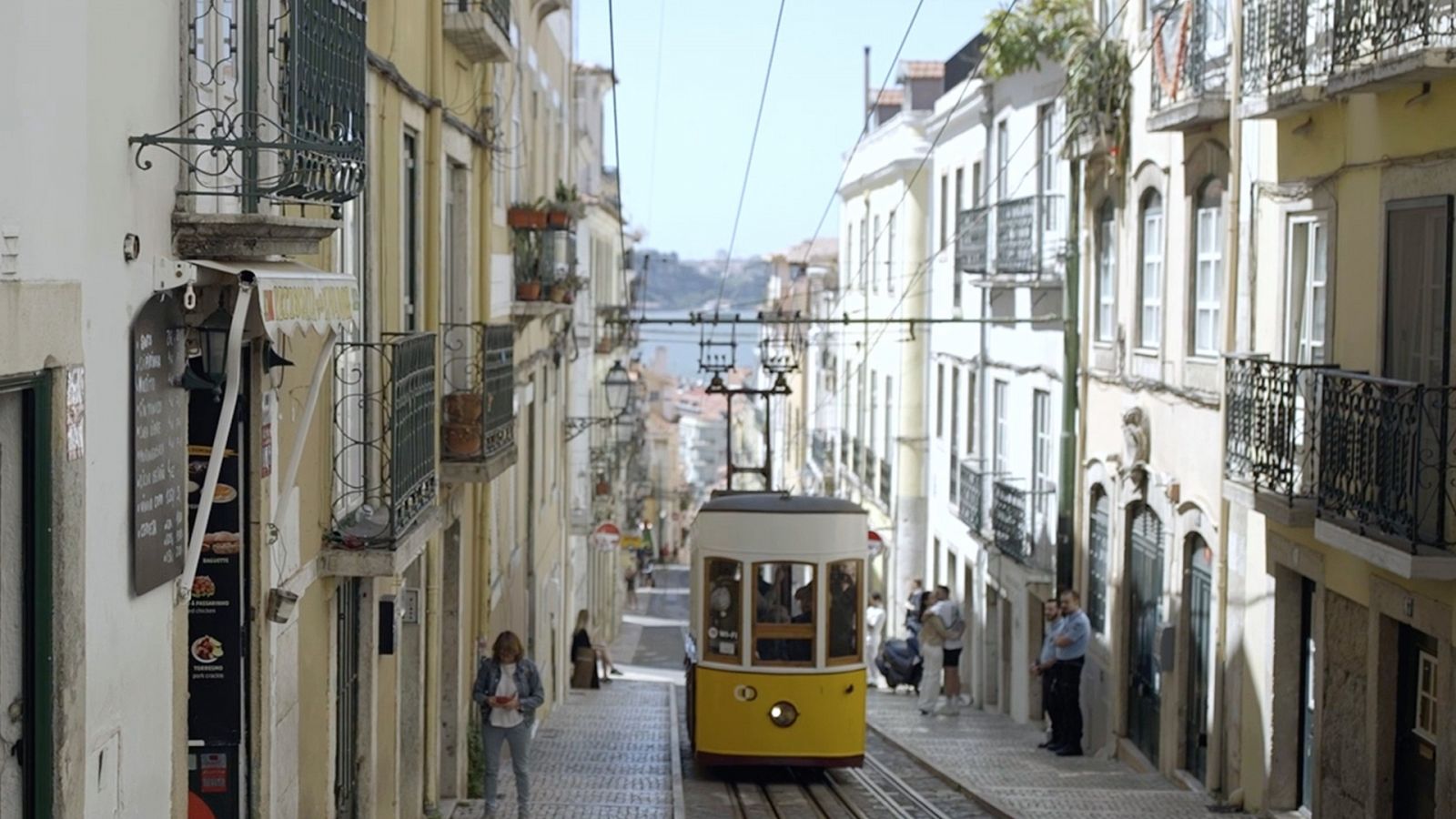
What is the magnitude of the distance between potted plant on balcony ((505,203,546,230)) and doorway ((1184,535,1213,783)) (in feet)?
23.0

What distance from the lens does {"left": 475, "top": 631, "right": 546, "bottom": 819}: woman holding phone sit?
13312mm

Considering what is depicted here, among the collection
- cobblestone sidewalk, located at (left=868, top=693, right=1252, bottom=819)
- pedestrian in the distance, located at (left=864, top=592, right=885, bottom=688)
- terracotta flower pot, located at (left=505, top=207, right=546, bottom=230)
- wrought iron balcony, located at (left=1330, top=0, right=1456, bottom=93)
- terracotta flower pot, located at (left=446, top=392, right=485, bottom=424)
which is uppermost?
wrought iron balcony, located at (left=1330, top=0, right=1456, bottom=93)

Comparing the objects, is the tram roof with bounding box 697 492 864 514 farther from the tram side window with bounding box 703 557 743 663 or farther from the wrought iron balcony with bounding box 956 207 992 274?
the wrought iron balcony with bounding box 956 207 992 274

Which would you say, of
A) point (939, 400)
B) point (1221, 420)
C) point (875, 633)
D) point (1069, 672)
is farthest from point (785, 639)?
point (875, 633)

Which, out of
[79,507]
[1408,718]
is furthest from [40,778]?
[1408,718]

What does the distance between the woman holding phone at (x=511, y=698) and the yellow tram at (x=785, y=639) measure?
3.52 meters

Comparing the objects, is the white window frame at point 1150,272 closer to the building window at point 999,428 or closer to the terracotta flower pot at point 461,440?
the building window at point 999,428

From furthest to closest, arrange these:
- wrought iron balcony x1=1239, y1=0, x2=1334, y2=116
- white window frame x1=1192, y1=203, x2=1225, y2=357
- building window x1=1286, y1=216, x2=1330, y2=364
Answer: white window frame x1=1192, y1=203, x2=1225, y2=357, building window x1=1286, y1=216, x2=1330, y2=364, wrought iron balcony x1=1239, y1=0, x2=1334, y2=116

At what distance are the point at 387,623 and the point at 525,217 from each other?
7.84 meters

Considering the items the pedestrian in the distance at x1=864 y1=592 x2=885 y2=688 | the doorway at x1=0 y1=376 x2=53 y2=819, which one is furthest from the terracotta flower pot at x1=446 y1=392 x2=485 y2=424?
the pedestrian in the distance at x1=864 y1=592 x2=885 y2=688

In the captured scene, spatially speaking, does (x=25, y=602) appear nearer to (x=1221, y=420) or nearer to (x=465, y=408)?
(x=465, y=408)

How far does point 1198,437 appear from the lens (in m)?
16.4

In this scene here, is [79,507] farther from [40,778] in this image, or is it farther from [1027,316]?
[1027,316]

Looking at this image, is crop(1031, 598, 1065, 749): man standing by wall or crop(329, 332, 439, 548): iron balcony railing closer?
crop(329, 332, 439, 548): iron balcony railing
